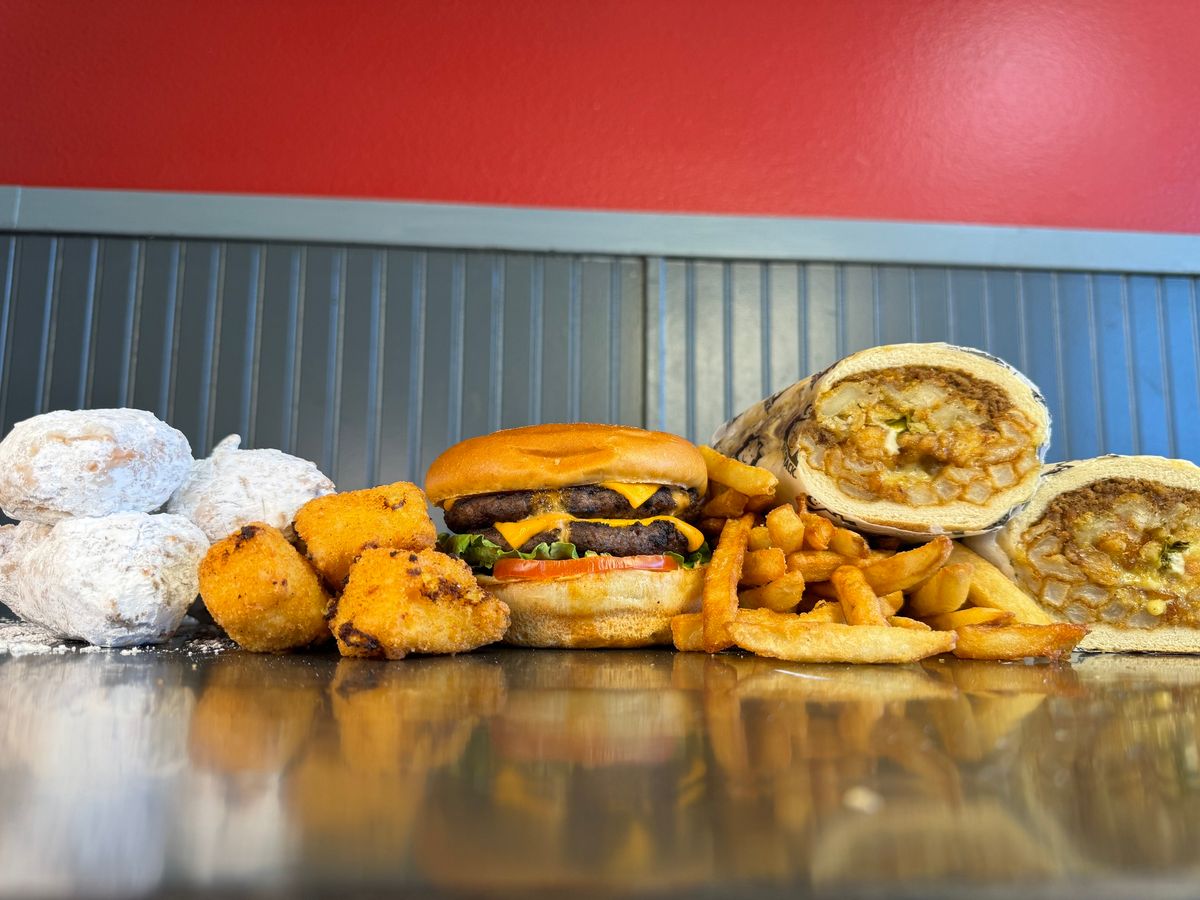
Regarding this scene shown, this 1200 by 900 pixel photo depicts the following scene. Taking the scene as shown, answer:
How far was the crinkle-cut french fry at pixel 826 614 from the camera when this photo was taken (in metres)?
1.45

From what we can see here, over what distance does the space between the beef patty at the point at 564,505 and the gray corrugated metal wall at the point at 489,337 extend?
2015 mm

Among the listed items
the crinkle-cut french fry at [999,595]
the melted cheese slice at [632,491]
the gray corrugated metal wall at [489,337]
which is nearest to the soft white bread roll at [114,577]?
the melted cheese slice at [632,491]

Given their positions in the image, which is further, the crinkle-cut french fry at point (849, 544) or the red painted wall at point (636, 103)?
the red painted wall at point (636, 103)

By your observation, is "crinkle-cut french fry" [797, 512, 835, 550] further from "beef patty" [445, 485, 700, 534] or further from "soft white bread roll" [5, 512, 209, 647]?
"soft white bread roll" [5, 512, 209, 647]

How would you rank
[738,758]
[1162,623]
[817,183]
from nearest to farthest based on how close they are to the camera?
[738,758], [1162,623], [817,183]

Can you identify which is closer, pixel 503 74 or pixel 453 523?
pixel 453 523

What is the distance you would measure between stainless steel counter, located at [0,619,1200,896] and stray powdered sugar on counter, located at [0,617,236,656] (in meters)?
0.44

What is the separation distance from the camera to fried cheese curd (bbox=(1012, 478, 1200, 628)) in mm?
1811

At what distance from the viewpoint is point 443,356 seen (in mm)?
3752

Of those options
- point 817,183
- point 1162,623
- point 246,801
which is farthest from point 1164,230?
point 246,801

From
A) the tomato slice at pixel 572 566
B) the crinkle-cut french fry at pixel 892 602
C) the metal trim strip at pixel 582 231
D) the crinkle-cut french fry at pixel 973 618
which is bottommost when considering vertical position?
the crinkle-cut french fry at pixel 973 618

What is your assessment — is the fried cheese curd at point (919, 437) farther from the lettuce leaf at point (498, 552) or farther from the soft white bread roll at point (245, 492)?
the soft white bread roll at point (245, 492)

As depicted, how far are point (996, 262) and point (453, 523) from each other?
3.21 metres

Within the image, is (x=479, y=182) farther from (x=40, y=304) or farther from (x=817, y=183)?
(x=40, y=304)
